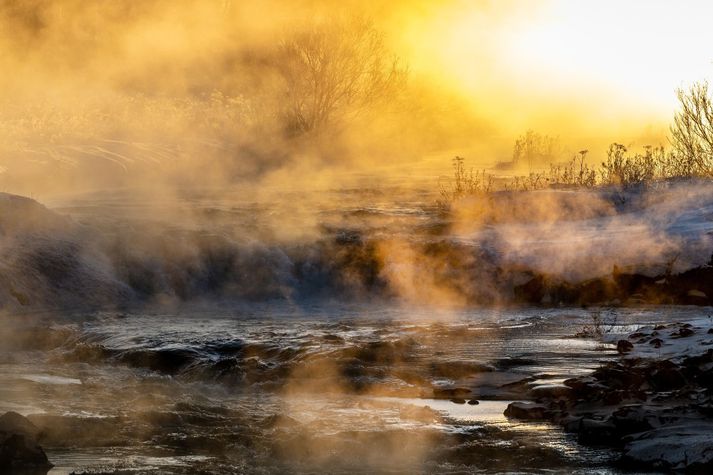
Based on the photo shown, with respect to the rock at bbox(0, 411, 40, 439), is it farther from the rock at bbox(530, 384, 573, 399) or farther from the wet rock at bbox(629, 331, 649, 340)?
the wet rock at bbox(629, 331, 649, 340)

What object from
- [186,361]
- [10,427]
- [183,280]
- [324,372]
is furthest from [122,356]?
[183,280]

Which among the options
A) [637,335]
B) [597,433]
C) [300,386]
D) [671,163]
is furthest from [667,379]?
[671,163]

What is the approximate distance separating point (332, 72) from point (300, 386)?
27.3m

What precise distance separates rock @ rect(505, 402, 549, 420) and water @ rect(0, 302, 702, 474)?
14cm

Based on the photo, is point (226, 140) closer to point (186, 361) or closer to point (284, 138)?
point (284, 138)

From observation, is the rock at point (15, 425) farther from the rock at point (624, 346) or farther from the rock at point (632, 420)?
the rock at point (624, 346)

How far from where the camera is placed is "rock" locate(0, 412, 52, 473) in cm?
520

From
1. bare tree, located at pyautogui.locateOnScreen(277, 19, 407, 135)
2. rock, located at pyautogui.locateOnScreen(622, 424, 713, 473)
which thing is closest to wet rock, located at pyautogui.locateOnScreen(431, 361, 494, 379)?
rock, located at pyautogui.locateOnScreen(622, 424, 713, 473)

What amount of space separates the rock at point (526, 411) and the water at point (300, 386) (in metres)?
0.14

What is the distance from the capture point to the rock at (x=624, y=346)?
8906mm

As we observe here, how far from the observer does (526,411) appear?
6.71 m

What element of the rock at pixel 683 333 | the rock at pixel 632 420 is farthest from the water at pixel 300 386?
the rock at pixel 683 333

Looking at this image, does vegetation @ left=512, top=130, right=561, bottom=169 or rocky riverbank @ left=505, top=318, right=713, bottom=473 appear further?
vegetation @ left=512, top=130, right=561, bottom=169

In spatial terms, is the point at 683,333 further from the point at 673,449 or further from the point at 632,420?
the point at 673,449
